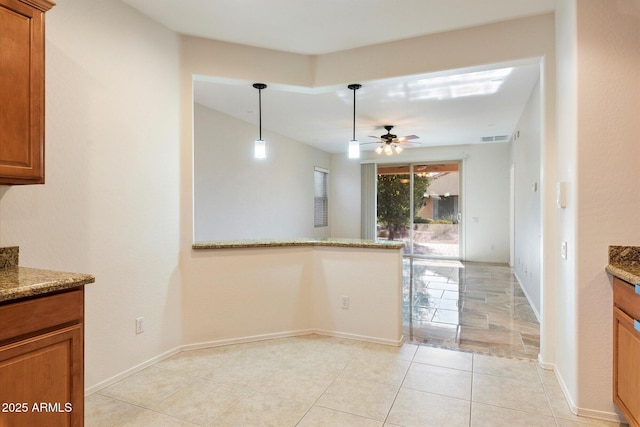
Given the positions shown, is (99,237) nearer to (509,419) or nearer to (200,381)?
(200,381)

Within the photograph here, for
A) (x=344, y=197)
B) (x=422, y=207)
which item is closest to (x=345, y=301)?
(x=422, y=207)

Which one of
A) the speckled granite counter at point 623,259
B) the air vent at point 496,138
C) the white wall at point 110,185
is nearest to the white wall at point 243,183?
the white wall at point 110,185

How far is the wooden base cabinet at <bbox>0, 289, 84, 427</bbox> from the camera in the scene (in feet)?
4.52

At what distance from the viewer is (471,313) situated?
416cm

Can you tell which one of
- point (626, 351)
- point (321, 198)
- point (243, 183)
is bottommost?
point (626, 351)

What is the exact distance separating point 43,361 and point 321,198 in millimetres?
7617

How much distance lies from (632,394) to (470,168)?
683 cm

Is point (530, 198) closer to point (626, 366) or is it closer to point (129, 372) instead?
point (626, 366)

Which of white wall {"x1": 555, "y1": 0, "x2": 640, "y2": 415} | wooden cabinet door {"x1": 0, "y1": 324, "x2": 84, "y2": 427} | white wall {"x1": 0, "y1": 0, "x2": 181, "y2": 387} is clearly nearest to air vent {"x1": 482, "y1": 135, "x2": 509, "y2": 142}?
white wall {"x1": 555, "y1": 0, "x2": 640, "y2": 415}

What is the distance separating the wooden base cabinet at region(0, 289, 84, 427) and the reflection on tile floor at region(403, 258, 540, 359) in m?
2.69

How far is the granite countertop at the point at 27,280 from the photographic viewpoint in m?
1.39

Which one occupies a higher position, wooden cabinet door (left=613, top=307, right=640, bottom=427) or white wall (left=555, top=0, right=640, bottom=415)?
white wall (left=555, top=0, right=640, bottom=415)

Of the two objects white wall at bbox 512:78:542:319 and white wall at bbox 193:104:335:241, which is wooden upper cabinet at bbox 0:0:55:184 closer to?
white wall at bbox 193:104:335:241

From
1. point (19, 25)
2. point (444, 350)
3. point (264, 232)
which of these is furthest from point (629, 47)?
point (264, 232)
